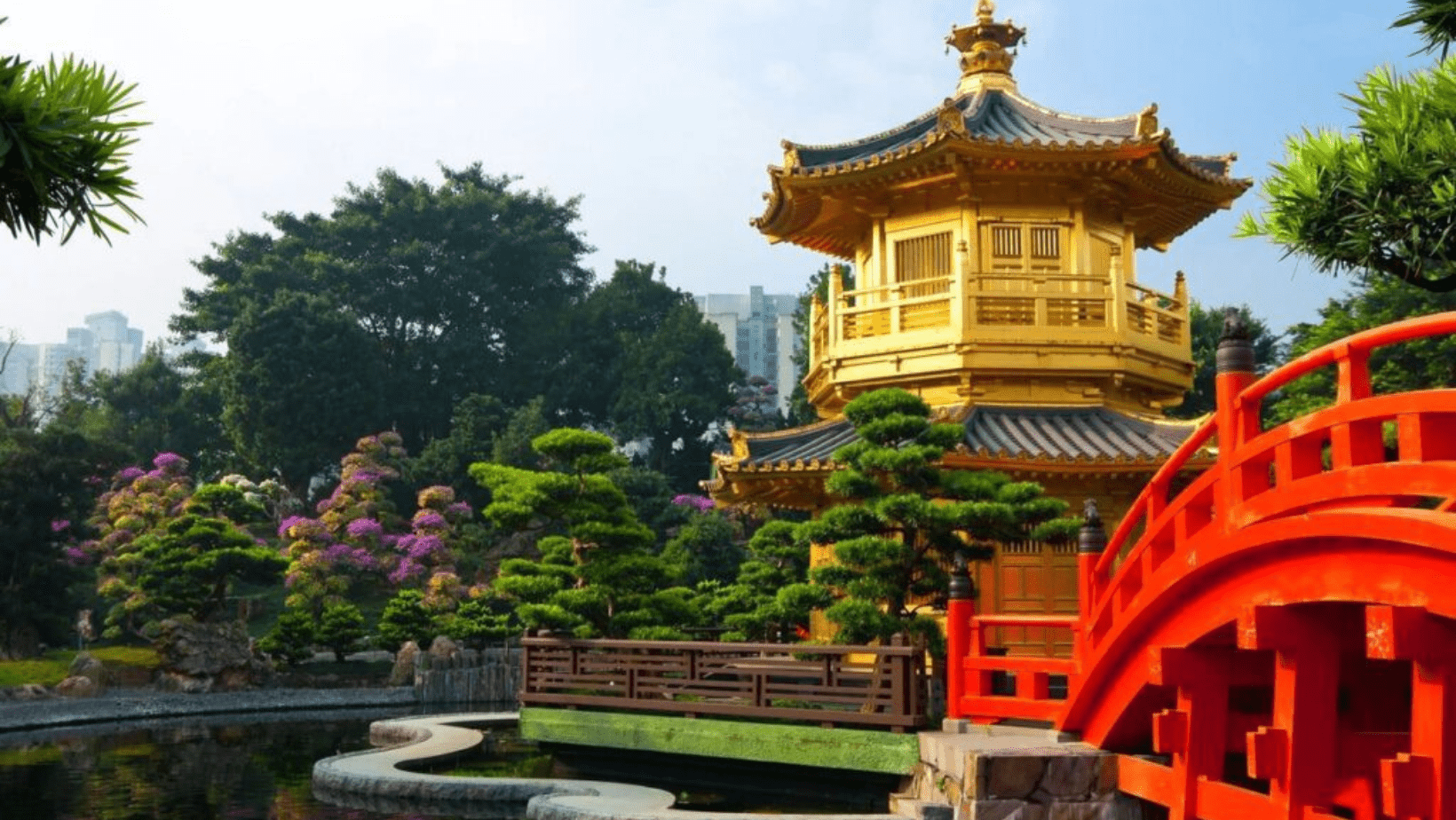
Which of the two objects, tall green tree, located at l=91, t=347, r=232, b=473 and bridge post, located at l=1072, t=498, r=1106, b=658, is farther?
tall green tree, located at l=91, t=347, r=232, b=473

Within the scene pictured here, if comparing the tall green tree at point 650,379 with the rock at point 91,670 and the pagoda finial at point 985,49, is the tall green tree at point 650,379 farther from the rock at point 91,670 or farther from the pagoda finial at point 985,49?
the pagoda finial at point 985,49

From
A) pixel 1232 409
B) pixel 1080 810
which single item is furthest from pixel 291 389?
pixel 1232 409

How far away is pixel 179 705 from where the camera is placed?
28.0 meters

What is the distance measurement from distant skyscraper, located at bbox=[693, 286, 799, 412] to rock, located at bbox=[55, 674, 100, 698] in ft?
238

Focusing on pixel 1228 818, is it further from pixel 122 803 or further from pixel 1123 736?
pixel 122 803

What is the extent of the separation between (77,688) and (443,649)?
7.74 metres

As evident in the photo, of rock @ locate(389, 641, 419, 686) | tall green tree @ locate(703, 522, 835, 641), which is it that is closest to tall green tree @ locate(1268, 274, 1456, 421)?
tall green tree @ locate(703, 522, 835, 641)

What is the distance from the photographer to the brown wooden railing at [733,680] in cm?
1423

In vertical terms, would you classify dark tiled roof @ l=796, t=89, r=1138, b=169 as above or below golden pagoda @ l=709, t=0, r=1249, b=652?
above

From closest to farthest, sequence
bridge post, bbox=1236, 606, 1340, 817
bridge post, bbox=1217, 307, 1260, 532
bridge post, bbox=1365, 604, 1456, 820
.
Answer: bridge post, bbox=1365, 604, 1456, 820, bridge post, bbox=1236, 606, 1340, 817, bridge post, bbox=1217, 307, 1260, 532

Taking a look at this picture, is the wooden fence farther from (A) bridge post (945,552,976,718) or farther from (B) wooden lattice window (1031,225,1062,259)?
(A) bridge post (945,552,976,718)

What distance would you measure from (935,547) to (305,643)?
21806 mm

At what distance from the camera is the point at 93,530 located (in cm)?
3841

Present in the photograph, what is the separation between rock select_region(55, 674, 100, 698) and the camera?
29.1m
